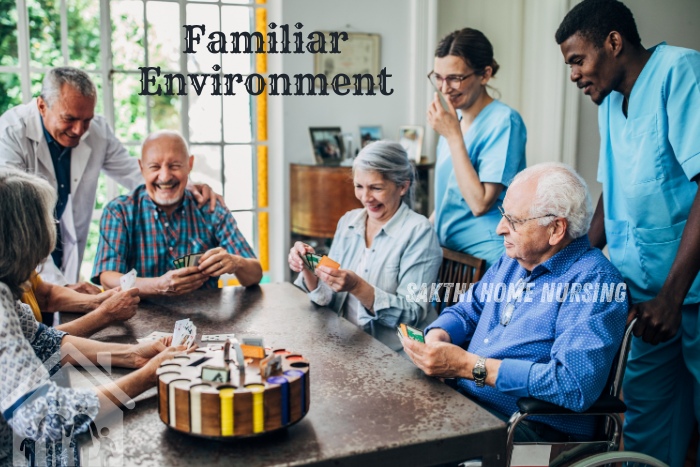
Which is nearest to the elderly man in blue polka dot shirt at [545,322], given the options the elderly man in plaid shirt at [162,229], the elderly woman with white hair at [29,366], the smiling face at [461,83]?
the elderly woman with white hair at [29,366]

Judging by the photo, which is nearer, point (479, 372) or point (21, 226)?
point (21, 226)

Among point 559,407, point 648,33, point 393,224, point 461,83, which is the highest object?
point 648,33

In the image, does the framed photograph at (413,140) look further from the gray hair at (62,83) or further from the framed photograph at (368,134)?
the gray hair at (62,83)

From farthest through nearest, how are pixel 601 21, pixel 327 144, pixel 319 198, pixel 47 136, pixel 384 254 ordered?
pixel 327 144, pixel 319 198, pixel 47 136, pixel 384 254, pixel 601 21

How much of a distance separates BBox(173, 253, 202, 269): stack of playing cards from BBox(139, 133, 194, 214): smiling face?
32cm

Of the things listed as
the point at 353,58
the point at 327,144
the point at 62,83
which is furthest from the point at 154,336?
the point at 353,58

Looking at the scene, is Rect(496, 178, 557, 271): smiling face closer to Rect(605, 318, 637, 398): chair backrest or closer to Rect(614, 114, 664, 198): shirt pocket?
Rect(605, 318, 637, 398): chair backrest

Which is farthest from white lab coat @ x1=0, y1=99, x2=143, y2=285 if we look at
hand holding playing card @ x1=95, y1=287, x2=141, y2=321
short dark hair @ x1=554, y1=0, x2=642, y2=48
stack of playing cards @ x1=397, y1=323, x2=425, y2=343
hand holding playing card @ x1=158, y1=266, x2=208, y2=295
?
short dark hair @ x1=554, y1=0, x2=642, y2=48

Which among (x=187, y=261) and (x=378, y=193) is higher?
(x=378, y=193)

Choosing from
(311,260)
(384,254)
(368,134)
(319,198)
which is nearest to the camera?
(311,260)

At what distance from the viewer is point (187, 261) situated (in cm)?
237

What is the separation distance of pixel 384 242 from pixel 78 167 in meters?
1.54

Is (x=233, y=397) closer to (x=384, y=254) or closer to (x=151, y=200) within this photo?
(x=384, y=254)

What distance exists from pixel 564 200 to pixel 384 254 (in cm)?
77
